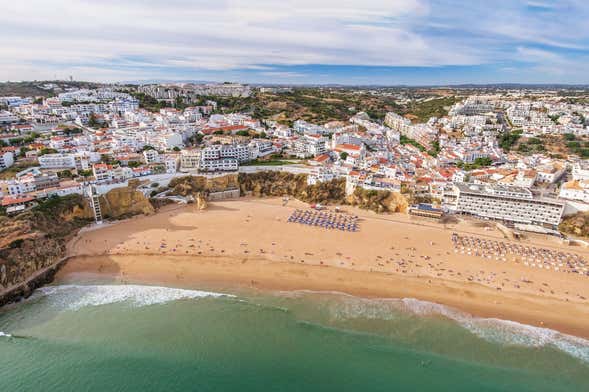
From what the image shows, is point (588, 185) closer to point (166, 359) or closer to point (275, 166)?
point (275, 166)

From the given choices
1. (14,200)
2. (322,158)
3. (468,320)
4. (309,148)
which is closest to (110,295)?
(14,200)

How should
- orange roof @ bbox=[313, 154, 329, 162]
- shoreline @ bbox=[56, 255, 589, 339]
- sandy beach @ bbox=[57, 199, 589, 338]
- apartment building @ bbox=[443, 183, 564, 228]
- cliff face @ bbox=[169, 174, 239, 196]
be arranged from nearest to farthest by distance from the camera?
1. shoreline @ bbox=[56, 255, 589, 339]
2. sandy beach @ bbox=[57, 199, 589, 338]
3. apartment building @ bbox=[443, 183, 564, 228]
4. cliff face @ bbox=[169, 174, 239, 196]
5. orange roof @ bbox=[313, 154, 329, 162]

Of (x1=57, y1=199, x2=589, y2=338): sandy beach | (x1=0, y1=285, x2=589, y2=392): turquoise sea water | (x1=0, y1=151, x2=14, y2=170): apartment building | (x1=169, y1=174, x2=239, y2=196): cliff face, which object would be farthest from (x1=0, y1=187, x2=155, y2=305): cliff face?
(x1=0, y1=151, x2=14, y2=170): apartment building

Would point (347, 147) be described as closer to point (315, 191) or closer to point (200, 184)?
point (315, 191)

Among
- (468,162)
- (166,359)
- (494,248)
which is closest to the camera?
(166,359)

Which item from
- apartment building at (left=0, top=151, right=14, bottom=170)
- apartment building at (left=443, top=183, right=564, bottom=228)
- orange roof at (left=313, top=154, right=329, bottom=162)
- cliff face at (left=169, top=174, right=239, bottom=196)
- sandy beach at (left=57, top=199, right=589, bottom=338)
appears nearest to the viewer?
sandy beach at (left=57, top=199, right=589, bottom=338)

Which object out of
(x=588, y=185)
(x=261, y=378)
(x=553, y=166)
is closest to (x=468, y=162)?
(x=553, y=166)

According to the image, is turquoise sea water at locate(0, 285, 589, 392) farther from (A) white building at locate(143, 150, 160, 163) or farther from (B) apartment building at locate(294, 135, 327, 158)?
(B) apartment building at locate(294, 135, 327, 158)

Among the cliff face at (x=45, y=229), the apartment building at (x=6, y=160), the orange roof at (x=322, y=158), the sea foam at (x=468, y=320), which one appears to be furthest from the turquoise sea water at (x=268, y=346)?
the orange roof at (x=322, y=158)
